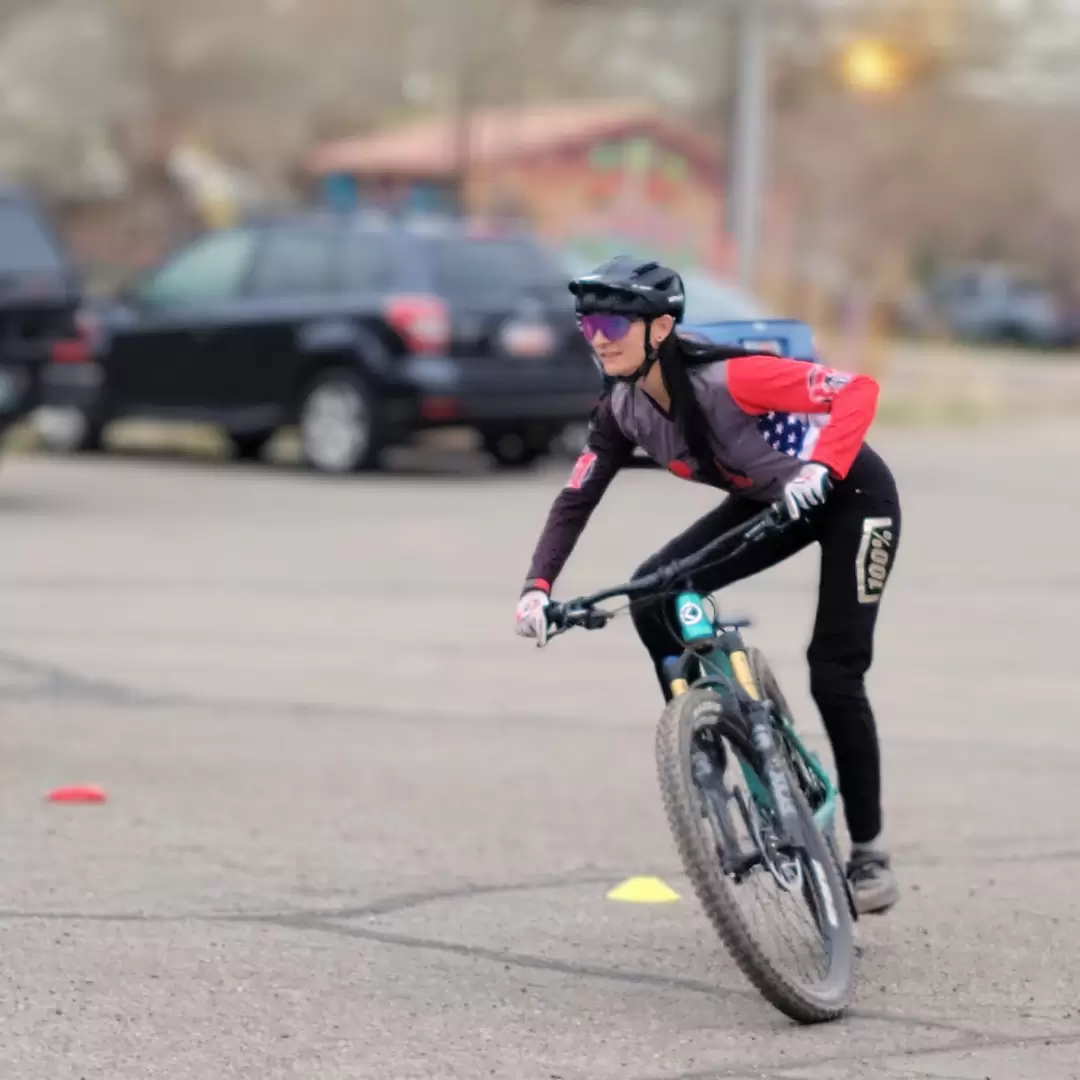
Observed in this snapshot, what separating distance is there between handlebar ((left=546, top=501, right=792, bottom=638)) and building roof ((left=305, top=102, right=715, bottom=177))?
49987 millimetres

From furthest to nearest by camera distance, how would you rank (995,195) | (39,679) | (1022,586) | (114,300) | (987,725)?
(995,195) → (114,300) → (1022,586) → (39,679) → (987,725)

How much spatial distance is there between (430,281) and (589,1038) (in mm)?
14073

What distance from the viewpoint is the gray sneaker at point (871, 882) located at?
19.8ft

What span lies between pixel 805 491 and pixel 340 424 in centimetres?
1397

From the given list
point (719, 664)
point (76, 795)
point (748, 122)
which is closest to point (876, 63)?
→ point (748, 122)

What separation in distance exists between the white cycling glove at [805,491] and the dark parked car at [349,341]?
43.4 ft

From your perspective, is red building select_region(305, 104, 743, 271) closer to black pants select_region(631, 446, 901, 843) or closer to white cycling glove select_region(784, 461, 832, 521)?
black pants select_region(631, 446, 901, 843)

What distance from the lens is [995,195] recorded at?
71.0 meters

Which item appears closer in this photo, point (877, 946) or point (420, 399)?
point (877, 946)

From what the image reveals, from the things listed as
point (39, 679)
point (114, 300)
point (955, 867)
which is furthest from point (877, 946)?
point (114, 300)

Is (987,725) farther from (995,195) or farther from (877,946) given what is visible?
(995,195)

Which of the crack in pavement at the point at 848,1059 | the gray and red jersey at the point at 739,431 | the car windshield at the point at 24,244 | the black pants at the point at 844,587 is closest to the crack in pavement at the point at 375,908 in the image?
the black pants at the point at 844,587

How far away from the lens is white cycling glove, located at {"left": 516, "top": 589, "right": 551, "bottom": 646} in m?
5.54

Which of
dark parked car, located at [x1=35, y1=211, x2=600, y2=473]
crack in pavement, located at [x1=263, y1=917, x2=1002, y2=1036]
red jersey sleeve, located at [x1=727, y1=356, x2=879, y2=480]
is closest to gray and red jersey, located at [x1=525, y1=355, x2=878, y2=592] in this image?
red jersey sleeve, located at [x1=727, y1=356, x2=879, y2=480]
